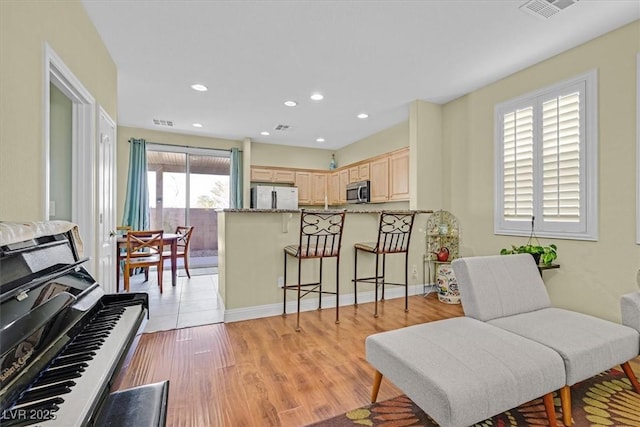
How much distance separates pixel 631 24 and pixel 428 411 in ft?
11.1

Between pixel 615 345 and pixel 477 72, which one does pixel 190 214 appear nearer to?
pixel 477 72

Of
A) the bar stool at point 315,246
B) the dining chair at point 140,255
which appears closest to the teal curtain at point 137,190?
the dining chair at point 140,255

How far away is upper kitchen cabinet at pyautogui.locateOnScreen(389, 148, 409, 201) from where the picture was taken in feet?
15.1

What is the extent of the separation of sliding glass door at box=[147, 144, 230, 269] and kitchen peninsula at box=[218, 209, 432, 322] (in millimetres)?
3104

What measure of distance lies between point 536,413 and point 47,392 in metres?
2.19

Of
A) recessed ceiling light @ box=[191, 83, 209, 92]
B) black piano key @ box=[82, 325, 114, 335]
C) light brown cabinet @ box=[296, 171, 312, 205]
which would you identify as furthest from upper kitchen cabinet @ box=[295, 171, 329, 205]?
black piano key @ box=[82, 325, 114, 335]

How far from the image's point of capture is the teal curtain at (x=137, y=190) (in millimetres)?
5262

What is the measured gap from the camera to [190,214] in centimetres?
598

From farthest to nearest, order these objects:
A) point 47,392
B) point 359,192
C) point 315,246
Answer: point 359,192 < point 315,246 < point 47,392

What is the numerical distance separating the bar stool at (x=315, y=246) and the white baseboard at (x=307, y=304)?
8cm

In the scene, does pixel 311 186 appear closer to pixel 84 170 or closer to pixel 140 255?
pixel 140 255

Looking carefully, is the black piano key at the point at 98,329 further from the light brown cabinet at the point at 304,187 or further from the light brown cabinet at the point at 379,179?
the light brown cabinet at the point at 304,187

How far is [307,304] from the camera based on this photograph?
133 inches

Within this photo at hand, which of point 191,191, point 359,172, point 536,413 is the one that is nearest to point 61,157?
point 191,191
